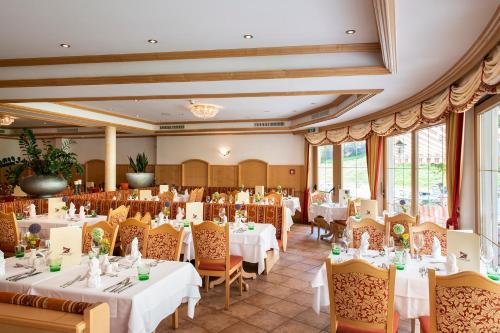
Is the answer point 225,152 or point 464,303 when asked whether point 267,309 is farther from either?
point 225,152

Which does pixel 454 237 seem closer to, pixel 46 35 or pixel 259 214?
pixel 259 214

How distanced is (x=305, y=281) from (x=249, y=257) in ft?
3.52

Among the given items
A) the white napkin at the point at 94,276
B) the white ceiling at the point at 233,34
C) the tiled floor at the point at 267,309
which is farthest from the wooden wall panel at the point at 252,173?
the white napkin at the point at 94,276

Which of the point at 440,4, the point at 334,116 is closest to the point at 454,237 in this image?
the point at 440,4

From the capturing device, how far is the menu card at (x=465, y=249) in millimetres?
2906

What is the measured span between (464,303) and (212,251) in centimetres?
279

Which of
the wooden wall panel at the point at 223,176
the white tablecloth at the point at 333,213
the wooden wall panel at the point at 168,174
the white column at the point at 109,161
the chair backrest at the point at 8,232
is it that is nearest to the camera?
the chair backrest at the point at 8,232

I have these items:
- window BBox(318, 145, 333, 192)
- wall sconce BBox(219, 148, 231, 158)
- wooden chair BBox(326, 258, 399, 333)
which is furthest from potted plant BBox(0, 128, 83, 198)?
window BBox(318, 145, 333, 192)

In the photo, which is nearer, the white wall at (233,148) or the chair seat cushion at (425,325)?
the chair seat cushion at (425,325)

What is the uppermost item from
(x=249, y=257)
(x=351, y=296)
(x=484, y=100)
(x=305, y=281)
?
(x=484, y=100)

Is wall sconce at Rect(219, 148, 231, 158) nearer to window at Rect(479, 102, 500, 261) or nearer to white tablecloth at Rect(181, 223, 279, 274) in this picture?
white tablecloth at Rect(181, 223, 279, 274)

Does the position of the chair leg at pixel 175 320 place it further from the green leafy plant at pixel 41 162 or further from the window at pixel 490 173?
the green leafy plant at pixel 41 162

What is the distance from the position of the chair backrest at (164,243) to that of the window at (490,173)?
371 centimetres

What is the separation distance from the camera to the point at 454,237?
A: 3.02 m
